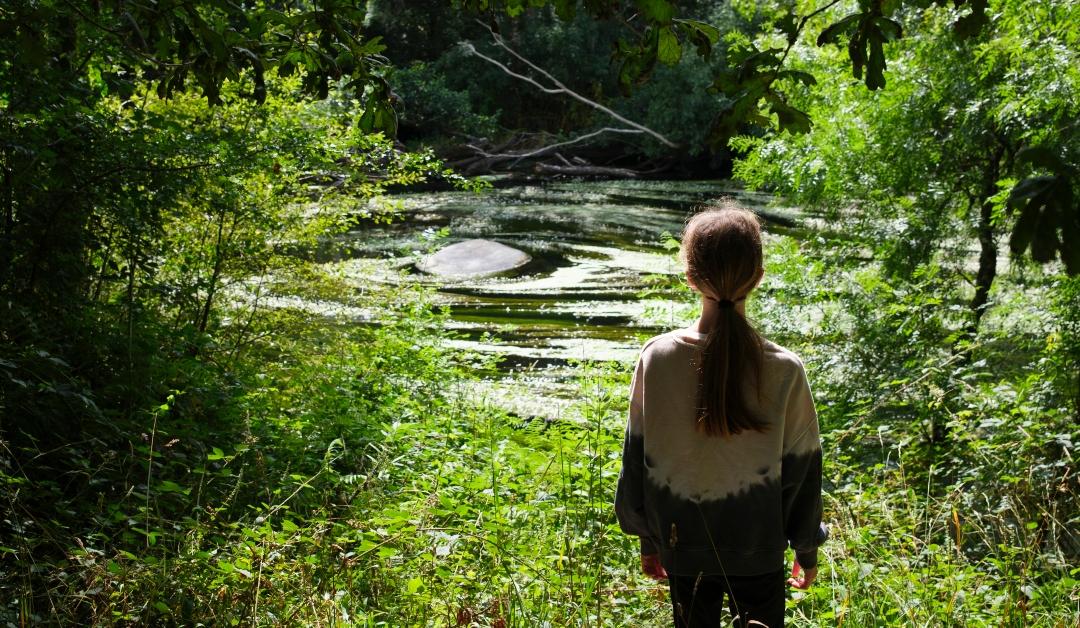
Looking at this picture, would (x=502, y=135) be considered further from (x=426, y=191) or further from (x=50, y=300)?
(x=50, y=300)

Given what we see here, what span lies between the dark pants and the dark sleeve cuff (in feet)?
0.21

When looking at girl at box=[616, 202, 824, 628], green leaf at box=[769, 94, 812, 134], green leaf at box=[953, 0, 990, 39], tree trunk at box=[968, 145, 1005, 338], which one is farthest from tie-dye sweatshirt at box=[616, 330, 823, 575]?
tree trunk at box=[968, 145, 1005, 338]

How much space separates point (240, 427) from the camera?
3648 millimetres

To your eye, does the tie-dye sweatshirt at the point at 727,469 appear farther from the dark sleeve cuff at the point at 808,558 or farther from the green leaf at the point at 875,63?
the green leaf at the point at 875,63

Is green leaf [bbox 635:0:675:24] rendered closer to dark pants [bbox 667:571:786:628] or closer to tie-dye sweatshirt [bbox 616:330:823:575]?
tie-dye sweatshirt [bbox 616:330:823:575]

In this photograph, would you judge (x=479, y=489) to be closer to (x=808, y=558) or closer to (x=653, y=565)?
(x=653, y=565)

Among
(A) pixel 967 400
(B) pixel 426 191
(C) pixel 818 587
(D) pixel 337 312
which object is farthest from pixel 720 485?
(B) pixel 426 191

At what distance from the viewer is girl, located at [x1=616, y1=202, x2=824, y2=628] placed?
71.2 inches

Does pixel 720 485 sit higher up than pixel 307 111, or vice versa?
pixel 307 111

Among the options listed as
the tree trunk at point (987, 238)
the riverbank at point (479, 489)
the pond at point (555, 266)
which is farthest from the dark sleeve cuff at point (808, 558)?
the tree trunk at point (987, 238)

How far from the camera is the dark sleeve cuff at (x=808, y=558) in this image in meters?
1.92

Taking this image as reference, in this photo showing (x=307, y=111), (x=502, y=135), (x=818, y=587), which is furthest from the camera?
(x=502, y=135)

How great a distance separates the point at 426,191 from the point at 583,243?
6.82m

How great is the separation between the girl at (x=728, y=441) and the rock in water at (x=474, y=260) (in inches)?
373
